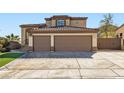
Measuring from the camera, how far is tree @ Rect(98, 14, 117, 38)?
157ft

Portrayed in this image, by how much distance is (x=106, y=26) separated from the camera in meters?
48.9

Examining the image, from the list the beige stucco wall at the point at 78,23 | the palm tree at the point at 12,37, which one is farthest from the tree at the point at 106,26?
the palm tree at the point at 12,37

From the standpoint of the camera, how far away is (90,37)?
2584 cm

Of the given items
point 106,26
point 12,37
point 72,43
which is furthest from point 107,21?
point 72,43

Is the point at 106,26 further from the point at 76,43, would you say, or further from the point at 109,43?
the point at 76,43

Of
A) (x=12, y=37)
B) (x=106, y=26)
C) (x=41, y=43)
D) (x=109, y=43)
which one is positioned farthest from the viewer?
(x=106, y=26)

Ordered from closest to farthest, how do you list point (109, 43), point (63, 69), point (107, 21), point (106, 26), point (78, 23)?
point (63, 69)
point (109, 43)
point (78, 23)
point (106, 26)
point (107, 21)

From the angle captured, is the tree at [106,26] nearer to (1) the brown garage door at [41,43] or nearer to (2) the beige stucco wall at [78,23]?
(2) the beige stucco wall at [78,23]

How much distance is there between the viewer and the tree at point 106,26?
47763 millimetres

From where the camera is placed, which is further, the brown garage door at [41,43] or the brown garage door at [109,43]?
the brown garage door at [109,43]

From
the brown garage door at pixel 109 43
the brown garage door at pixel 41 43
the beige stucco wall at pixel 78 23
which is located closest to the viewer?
the brown garage door at pixel 41 43
